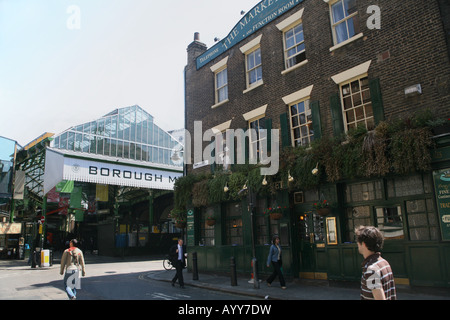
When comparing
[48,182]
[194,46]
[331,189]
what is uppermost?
[194,46]

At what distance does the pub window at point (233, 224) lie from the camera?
14.4 m

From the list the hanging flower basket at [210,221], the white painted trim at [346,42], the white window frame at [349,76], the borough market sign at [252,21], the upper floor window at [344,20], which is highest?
the borough market sign at [252,21]

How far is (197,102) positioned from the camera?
58.6 ft

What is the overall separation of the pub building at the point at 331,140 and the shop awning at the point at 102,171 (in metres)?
12.6

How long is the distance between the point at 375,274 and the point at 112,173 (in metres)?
27.0

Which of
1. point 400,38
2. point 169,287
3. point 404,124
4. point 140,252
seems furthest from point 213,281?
point 140,252

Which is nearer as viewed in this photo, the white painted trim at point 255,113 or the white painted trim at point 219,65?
the white painted trim at point 255,113

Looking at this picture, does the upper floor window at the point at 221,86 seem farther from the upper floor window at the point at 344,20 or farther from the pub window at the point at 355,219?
the pub window at the point at 355,219

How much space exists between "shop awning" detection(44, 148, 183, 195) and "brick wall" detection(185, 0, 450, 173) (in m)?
13.5

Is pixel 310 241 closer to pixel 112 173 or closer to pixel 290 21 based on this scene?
pixel 290 21

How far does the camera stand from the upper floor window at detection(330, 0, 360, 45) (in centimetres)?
1137

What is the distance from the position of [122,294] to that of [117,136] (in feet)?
71.7

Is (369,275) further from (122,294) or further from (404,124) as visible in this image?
(122,294)

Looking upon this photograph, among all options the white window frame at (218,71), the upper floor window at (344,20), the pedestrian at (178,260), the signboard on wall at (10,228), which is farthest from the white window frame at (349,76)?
the signboard on wall at (10,228)
